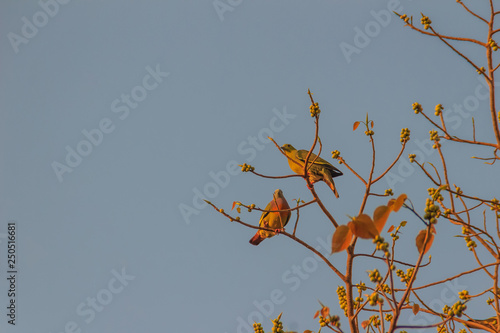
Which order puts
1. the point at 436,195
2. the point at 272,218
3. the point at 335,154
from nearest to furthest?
the point at 436,195, the point at 335,154, the point at 272,218

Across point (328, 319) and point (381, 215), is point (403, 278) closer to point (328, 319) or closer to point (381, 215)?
point (328, 319)

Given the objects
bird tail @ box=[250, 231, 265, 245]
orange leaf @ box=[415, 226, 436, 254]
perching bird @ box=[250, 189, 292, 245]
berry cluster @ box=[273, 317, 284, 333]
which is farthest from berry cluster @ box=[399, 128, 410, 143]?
bird tail @ box=[250, 231, 265, 245]

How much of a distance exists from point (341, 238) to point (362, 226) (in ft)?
0.30

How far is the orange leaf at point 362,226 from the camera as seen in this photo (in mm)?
1820

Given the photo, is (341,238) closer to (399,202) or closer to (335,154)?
(399,202)

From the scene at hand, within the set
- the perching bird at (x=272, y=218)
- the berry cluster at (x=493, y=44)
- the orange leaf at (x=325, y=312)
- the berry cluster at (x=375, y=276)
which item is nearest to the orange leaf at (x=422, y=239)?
the berry cluster at (x=375, y=276)

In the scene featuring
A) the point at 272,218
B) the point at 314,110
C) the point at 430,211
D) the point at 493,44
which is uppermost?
the point at 493,44

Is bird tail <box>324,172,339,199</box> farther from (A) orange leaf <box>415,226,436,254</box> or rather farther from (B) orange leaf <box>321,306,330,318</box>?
(A) orange leaf <box>415,226,436,254</box>

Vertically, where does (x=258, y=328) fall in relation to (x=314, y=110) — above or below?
below

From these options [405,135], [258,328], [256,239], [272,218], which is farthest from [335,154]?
[256,239]

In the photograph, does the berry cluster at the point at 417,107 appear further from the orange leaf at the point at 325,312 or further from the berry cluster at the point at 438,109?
the orange leaf at the point at 325,312

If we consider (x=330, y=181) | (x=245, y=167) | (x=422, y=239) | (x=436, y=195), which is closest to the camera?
(x=422, y=239)

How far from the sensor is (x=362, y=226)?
1.83m

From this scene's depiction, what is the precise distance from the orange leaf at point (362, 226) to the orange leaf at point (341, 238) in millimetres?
29
